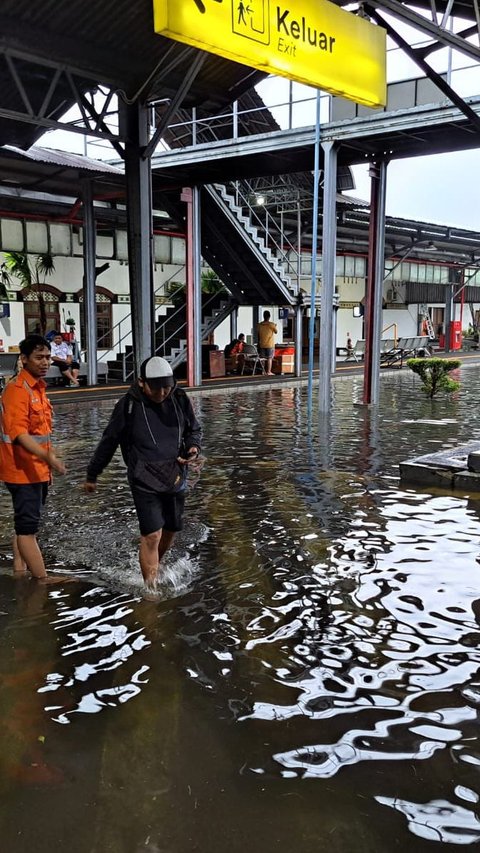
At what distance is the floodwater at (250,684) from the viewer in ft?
8.51

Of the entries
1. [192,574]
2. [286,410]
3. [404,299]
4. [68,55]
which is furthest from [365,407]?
[404,299]

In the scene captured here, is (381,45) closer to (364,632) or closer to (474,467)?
(474,467)

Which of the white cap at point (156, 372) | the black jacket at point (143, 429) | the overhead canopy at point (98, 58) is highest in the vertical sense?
the overhead canopy at point (98, 58)

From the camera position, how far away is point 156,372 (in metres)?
4.51

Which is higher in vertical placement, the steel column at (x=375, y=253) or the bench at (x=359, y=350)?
the steel column at (x=375, y=253)

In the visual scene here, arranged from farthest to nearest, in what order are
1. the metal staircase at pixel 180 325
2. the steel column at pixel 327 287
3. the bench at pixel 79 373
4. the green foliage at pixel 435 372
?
the metal staircase at pixel 180 325
the bench at pixel 79 373
the green foliage at pixel 435 372
the steel column at pixel 327 287

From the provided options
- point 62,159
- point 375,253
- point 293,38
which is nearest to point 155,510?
point 293,38

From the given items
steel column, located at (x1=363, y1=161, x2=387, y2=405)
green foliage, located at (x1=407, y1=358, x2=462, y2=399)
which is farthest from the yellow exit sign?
green foliage, located at (x1=407, y1=358, x2=462, y2=399)

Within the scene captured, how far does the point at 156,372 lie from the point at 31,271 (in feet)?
57.4

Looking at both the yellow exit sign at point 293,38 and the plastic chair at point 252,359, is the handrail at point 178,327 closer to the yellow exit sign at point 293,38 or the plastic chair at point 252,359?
the plastic chair at point 252,359

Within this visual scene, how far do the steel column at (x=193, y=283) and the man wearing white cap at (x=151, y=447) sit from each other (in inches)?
547

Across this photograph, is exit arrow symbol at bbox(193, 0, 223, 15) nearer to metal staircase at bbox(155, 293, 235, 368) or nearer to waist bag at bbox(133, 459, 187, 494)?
waist bag at bbox(133, 459, 187, 494)

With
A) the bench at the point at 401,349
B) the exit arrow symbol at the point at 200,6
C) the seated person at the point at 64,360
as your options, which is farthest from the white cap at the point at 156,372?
the bench at the point at 401,349

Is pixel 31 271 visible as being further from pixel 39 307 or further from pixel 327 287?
pixel 327 287
